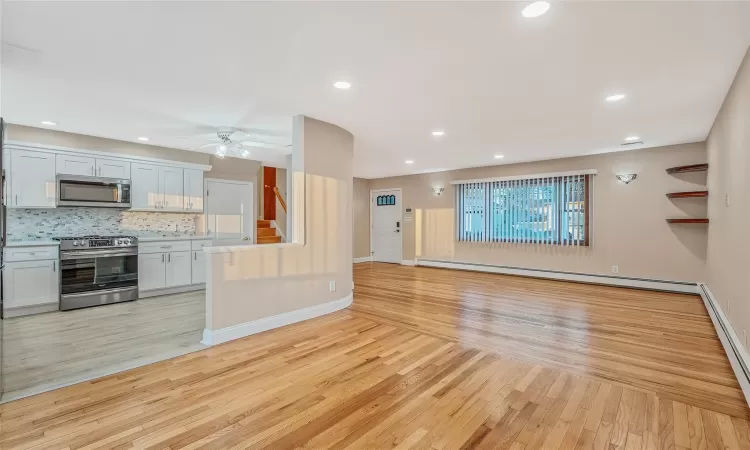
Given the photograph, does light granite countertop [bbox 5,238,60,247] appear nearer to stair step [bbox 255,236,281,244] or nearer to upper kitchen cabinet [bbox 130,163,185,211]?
upper kitchen cabinet [bbox 130,163,185,211]

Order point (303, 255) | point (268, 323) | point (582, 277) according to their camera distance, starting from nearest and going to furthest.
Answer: point (268, 323)
point (303, 255)
point (582, 277)

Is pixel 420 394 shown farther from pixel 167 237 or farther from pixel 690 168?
pixel 690 168

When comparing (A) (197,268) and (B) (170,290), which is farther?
(A) (197,268)

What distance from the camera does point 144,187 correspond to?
217 inches

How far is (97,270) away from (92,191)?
44.6 inches

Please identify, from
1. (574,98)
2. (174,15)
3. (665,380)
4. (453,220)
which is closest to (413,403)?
(665,380)

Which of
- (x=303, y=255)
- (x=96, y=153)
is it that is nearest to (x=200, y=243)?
(x=96, y=153)

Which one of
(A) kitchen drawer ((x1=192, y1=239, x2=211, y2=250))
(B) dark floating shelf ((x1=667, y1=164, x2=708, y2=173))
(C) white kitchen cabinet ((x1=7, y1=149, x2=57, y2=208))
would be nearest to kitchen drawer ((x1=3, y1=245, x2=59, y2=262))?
(C) white kitchen cabinet ((x1=7, y1=149, x2=57, y2=208))

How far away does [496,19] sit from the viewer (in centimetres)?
215

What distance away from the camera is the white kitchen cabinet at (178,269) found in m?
5.60

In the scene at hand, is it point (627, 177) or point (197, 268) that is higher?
point (627, 177)

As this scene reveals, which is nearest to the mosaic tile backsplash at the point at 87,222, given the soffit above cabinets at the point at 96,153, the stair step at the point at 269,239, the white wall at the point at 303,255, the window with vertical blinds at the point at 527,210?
the soffit above cabinets at the point at 96,153

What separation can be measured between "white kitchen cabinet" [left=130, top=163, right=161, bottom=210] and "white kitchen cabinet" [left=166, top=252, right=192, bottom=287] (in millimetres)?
849

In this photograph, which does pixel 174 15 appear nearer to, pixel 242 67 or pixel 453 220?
pixel 242 67
